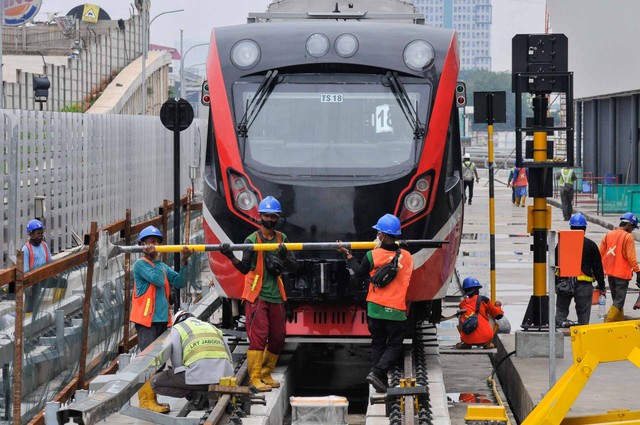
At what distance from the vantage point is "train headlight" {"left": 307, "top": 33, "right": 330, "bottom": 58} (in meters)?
14.1

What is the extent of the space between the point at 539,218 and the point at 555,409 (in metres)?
5.38

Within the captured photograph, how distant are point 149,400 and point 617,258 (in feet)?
27.2

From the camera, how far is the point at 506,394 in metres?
14.9

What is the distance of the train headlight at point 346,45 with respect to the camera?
1408 cm

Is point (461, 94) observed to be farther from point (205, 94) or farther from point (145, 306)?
point (145, 306)

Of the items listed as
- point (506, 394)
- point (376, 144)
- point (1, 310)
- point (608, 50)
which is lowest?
point (506, 394)

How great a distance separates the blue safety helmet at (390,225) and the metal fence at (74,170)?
8.01 m

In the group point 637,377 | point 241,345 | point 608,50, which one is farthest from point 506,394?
point 608,50

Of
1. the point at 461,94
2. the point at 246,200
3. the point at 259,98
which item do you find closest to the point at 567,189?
the point at 461,94

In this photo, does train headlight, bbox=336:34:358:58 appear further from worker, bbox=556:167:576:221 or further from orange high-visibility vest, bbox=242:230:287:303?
worker, bbox=556:167:576:221

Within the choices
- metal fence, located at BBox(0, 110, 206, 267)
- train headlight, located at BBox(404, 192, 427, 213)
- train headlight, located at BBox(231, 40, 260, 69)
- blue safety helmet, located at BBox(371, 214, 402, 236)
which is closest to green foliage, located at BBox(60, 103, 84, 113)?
metal fence, located at BBox(0, 110, 206, 267)

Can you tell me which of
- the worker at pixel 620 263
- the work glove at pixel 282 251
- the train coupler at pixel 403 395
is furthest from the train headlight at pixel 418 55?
the worker at pixel 620 263

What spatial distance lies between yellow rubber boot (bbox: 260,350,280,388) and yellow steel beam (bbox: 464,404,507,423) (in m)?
2.65

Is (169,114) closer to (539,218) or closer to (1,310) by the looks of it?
(539,218)
